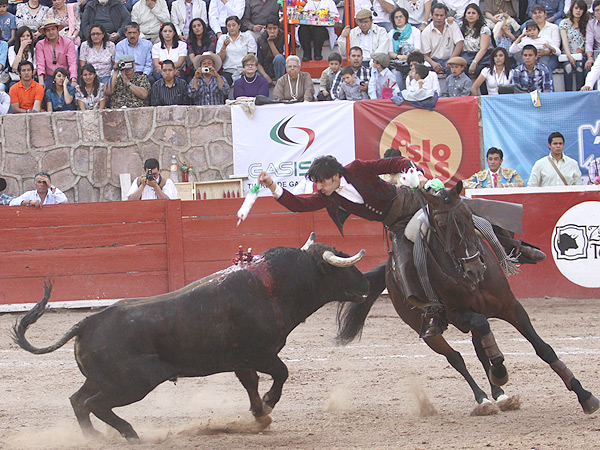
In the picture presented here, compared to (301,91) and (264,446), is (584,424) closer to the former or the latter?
(264,446)

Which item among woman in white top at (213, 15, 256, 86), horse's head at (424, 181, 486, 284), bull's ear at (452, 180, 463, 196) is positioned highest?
woman in white top at (213, 15, 256, 86)

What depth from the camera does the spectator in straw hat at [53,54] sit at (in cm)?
1169

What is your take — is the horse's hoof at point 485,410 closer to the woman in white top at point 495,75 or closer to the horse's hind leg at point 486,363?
the horse's hind leg at point 486,363

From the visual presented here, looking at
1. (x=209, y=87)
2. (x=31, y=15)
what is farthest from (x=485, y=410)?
(x=31, y=15)

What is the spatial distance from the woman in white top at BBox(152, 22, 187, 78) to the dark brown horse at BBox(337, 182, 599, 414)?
710 centimetres

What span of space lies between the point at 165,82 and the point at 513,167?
4.88 m

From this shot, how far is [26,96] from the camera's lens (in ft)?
37.9

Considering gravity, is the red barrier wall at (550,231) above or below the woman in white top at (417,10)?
below

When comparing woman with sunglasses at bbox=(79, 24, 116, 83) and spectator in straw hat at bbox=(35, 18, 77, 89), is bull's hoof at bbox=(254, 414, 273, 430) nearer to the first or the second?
woman with sunglasses at bbox=(79, 24, 116, 83)

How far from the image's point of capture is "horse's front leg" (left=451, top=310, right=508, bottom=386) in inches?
186

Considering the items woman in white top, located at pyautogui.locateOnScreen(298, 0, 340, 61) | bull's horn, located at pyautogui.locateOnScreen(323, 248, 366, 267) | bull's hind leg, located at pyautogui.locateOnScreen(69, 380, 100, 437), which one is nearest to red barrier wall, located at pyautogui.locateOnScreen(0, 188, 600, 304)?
woman in white top, located at pyautogui.locateOnScreen(298, 0, 340, 61)

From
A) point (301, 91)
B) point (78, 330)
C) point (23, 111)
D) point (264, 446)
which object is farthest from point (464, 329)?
point (23, 111)

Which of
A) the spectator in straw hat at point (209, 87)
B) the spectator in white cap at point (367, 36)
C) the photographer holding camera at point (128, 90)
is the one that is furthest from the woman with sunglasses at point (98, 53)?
the spectator in white cap at point (367, 36)

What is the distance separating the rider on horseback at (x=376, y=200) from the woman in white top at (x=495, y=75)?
624 cm
